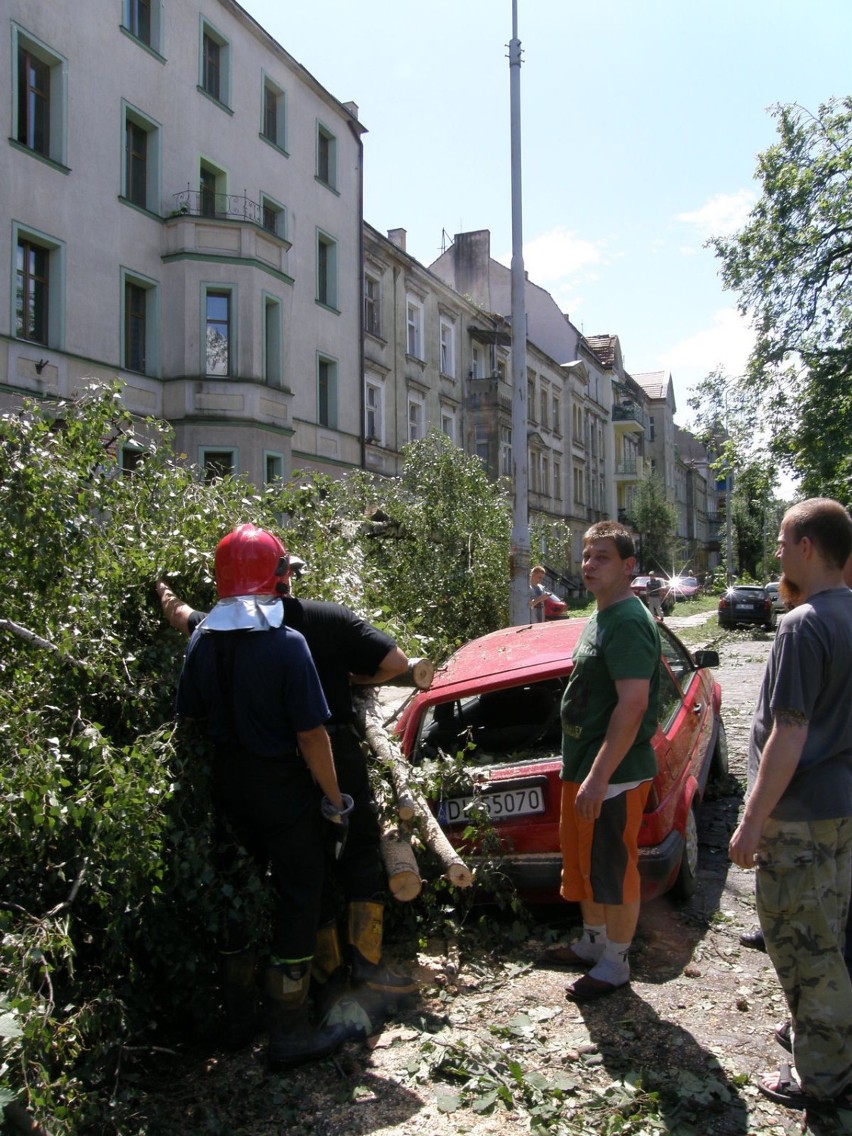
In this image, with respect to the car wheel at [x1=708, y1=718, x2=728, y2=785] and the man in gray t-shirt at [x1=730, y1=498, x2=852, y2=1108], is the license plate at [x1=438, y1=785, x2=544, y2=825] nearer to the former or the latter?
the man in gray t-shirt at [x1=730, y1=498, x2=852, y2=1108]

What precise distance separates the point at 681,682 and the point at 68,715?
12.6 feet

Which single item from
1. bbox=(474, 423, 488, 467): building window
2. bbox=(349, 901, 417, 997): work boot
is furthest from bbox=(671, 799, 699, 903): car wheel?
bbox=(474, 423, 488, 467): building window

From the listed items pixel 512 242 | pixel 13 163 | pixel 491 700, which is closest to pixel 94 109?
pixel 13 163

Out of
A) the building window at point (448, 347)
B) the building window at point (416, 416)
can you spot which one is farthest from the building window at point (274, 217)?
the building window at point (448, 347)

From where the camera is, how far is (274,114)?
23.1 m

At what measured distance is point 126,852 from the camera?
3.09m

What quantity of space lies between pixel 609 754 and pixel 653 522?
5131cm

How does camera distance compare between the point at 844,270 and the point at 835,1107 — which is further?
the point at 844,270

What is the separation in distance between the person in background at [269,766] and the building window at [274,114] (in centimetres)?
2191

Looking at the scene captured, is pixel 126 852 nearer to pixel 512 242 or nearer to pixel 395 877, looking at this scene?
pixel 395 877

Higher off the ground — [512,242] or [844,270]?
[844,270]

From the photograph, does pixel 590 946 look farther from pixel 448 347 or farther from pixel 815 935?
pixel 448 347

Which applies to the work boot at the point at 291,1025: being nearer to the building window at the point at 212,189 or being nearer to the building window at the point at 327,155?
the building window at the point at 212,189

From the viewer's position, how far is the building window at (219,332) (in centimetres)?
1947
